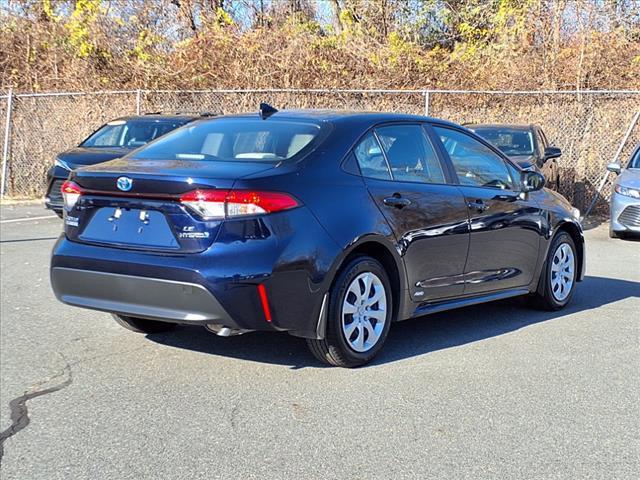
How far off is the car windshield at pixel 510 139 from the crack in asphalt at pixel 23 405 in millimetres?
9002

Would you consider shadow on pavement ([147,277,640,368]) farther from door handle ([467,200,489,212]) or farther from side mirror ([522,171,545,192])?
side mirror ([522,171,545,192])

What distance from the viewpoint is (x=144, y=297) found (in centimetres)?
469

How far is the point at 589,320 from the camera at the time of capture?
270 inches

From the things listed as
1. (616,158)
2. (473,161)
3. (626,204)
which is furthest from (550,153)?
(473,161)

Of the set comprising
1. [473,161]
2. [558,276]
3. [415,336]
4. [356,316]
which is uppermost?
[473,161]

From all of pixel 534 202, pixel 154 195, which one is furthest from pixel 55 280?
pixel 534 202

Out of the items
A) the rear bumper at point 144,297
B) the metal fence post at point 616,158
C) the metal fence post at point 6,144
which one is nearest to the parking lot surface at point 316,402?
the rear bumper at point 144,297

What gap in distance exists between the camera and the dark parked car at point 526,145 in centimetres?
1217

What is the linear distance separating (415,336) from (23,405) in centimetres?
290

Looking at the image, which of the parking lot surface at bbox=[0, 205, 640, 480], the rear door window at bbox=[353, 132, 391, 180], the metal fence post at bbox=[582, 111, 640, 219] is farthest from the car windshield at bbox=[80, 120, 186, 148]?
the rear door window at bbox=[353, 132, 391, 180]

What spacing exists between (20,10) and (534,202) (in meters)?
17.2

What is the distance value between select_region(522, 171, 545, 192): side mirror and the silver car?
5.86 meters

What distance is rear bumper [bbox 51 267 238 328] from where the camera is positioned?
4.57 metres

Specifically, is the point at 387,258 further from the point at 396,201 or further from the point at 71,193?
the point at 71,193
